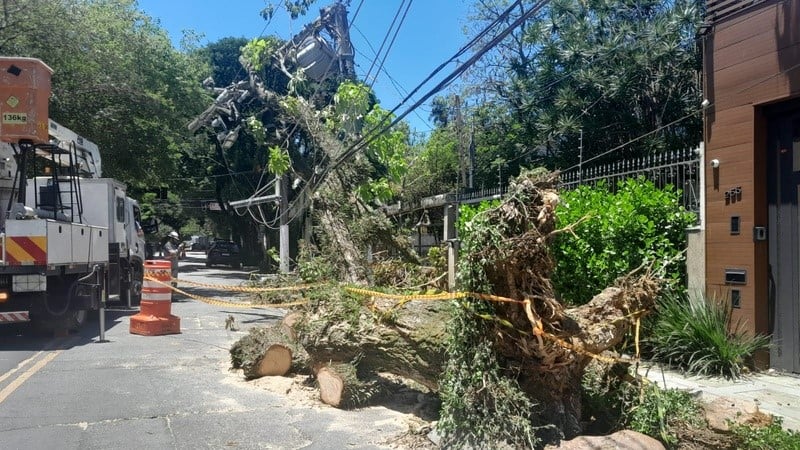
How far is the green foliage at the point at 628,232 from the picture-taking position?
8453 millimetres

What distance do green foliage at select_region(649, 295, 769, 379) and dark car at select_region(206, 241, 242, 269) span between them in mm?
32430

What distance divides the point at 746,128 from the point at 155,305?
32.3ft

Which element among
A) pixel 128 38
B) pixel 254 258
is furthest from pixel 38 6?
pixel 254 258

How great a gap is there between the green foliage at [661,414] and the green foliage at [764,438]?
292mm

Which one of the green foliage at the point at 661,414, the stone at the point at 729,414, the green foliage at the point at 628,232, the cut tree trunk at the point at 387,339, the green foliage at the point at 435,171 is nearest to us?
the green foliage at the point at 661,414

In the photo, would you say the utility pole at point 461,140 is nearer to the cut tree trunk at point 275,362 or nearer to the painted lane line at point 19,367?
the cut tree trunk at point 275,362

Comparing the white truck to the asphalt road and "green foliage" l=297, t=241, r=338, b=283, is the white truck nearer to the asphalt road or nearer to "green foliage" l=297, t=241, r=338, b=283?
the asphalt road

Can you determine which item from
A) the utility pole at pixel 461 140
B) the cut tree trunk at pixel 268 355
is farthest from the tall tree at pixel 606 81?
the cut tree trunk at pixel 268 355

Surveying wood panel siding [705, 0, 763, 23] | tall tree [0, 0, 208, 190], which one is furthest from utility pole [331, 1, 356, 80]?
wood panel siding [705, 0, 763, 23]

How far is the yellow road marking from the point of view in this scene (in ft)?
23.8

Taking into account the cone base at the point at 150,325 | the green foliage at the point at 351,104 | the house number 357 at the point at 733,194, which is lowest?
the cone base at the point at 150,325

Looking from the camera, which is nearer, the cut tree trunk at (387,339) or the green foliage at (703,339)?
the cut tree trunk at (387,339)

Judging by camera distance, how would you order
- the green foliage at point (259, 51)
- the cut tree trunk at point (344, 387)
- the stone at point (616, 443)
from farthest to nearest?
1. the green foliage at point (259, 51)
2. the cut tree trunk at point (344, 387)
3. the stone at point (616, 443)

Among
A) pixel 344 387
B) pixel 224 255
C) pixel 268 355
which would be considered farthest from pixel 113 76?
pixel 224 255
